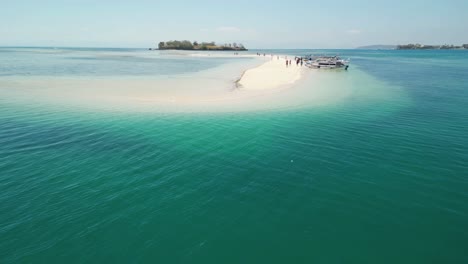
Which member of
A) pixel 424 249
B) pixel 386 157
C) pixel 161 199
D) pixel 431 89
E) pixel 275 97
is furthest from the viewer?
pixel 431 89

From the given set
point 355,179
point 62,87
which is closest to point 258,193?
point 355,179

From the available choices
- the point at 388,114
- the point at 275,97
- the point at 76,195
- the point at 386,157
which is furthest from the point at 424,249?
the point at 275,97

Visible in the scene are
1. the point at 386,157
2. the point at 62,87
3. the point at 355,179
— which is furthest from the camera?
the point at 62,87

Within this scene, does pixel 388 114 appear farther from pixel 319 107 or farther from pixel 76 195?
pixel 76 195

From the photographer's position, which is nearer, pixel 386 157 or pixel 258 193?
pixel 258 193

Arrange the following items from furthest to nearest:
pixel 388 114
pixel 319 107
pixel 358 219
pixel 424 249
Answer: pixel 319 107 → pixel 388 114 → pixel 358 219 → pixel 424 249

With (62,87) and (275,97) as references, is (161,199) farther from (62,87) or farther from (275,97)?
(62,87)
